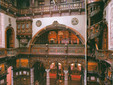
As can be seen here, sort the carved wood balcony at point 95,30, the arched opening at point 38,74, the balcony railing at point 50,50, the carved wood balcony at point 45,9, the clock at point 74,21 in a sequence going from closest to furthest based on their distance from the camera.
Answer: the carved wood balcony at point 95,30 < the balcony railing at point 50,50 < the carved wood balcony at point 45,9 < the clock at point 74,21 < the arched opening at point 38,74

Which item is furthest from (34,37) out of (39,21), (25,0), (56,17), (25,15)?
(25,0)

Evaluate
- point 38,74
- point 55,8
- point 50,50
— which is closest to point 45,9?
point 55,8

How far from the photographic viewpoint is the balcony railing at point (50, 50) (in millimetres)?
10277

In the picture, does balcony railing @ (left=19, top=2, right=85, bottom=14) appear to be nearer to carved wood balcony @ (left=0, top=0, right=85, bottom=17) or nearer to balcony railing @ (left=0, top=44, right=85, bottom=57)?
carved wood balcony @ (left=0, top=0, right=85, bottom=17)

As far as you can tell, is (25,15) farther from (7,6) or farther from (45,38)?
(45,38)

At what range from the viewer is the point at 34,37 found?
11.9 metres

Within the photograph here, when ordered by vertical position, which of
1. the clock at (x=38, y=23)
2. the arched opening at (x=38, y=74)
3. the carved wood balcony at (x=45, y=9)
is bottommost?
the arched opening at (x=38, y=74)

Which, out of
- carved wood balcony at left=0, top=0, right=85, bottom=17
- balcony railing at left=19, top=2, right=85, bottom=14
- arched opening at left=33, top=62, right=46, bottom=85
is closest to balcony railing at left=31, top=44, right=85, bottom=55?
arched opening at left=33, top=62, right=46, bottom=85

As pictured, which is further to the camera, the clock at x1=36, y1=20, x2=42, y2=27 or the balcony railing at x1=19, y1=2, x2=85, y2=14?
the clock at x1=36, y1=20, x2=42, y2=27

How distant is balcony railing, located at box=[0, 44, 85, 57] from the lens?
10.3m

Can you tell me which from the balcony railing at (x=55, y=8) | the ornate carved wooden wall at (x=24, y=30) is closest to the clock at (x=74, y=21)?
the balcony railing at (x=55, y=8)

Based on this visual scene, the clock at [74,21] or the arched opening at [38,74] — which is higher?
the clock at [74,21]

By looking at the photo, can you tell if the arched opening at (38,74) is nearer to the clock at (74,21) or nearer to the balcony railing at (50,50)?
the balcony railing at (50,50)

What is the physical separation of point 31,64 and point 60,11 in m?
7.92
